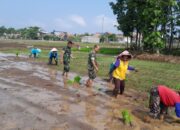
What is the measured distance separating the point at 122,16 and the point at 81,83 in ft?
98.7

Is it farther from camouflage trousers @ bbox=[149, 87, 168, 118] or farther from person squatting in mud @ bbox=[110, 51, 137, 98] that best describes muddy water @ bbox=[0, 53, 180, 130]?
person squatting in mud @ bbox=[110, 51, 137, 98]

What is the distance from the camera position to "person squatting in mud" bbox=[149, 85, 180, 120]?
7465 mm

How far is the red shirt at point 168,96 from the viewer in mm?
7414

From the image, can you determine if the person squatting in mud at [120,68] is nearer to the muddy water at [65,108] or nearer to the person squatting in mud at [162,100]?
the muddy water at [65,108]

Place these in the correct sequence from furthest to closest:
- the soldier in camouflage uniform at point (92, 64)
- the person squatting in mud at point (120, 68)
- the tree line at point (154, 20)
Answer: the tree line at point (154, 20) < the soldier in camouflage uniform at point (92, 64) < the person squatting in mud at point (120, 68)

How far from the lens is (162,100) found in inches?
306

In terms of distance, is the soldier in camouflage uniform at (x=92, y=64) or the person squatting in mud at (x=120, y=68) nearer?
the person squatting in mud at (x=120, y=68)

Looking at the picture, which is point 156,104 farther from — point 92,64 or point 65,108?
point 92,64

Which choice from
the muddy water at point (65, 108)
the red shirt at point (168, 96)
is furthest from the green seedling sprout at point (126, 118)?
the red shirt at point (168, 96)

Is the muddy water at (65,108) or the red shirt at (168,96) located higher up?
the red shirt at (168,96)

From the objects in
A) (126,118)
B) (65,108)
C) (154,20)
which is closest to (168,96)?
(126,118)

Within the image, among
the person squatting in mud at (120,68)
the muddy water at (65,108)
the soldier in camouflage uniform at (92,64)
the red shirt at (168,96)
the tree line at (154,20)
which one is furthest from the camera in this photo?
the tree line at (154,20)

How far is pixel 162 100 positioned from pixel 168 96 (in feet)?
0.78

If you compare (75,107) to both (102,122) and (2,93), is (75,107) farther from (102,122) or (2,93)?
(2,93)
